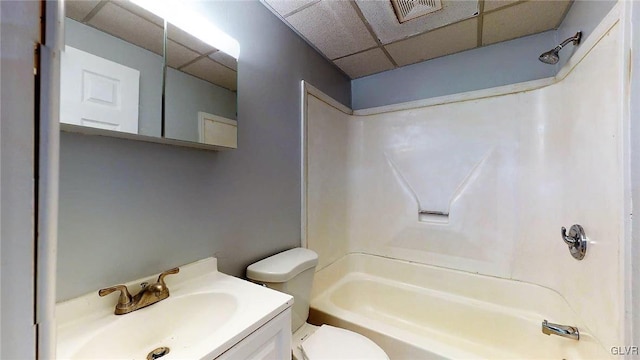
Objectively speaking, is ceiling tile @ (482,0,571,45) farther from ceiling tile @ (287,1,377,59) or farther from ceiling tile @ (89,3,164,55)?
ceiling tile @ (89,3,164,55)

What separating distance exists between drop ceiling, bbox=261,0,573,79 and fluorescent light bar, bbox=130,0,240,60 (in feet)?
1.44

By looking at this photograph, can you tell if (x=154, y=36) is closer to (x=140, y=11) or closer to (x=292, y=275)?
(x=140, y=11)

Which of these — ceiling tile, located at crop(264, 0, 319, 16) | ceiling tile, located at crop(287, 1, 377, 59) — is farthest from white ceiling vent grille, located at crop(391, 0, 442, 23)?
ceiling tile, located at crop(264, 0, 319, 16)

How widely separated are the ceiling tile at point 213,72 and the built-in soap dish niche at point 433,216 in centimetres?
168

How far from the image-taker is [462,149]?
1943mm

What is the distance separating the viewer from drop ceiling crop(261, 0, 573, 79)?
57.1 inches

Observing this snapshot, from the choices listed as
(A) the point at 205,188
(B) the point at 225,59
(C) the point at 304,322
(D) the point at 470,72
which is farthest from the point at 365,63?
(C) the point at 304,322

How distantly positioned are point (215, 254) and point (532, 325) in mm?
1890

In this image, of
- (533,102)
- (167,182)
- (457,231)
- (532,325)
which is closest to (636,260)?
(532,325)

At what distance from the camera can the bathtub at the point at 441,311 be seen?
1.34 metres

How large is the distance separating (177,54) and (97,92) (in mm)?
347

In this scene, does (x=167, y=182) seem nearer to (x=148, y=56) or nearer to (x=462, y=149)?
(x=148, y=56)

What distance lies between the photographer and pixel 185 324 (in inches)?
36.7

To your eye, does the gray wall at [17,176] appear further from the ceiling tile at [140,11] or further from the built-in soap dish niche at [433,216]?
the built-in soap dish niche at [433,216]
